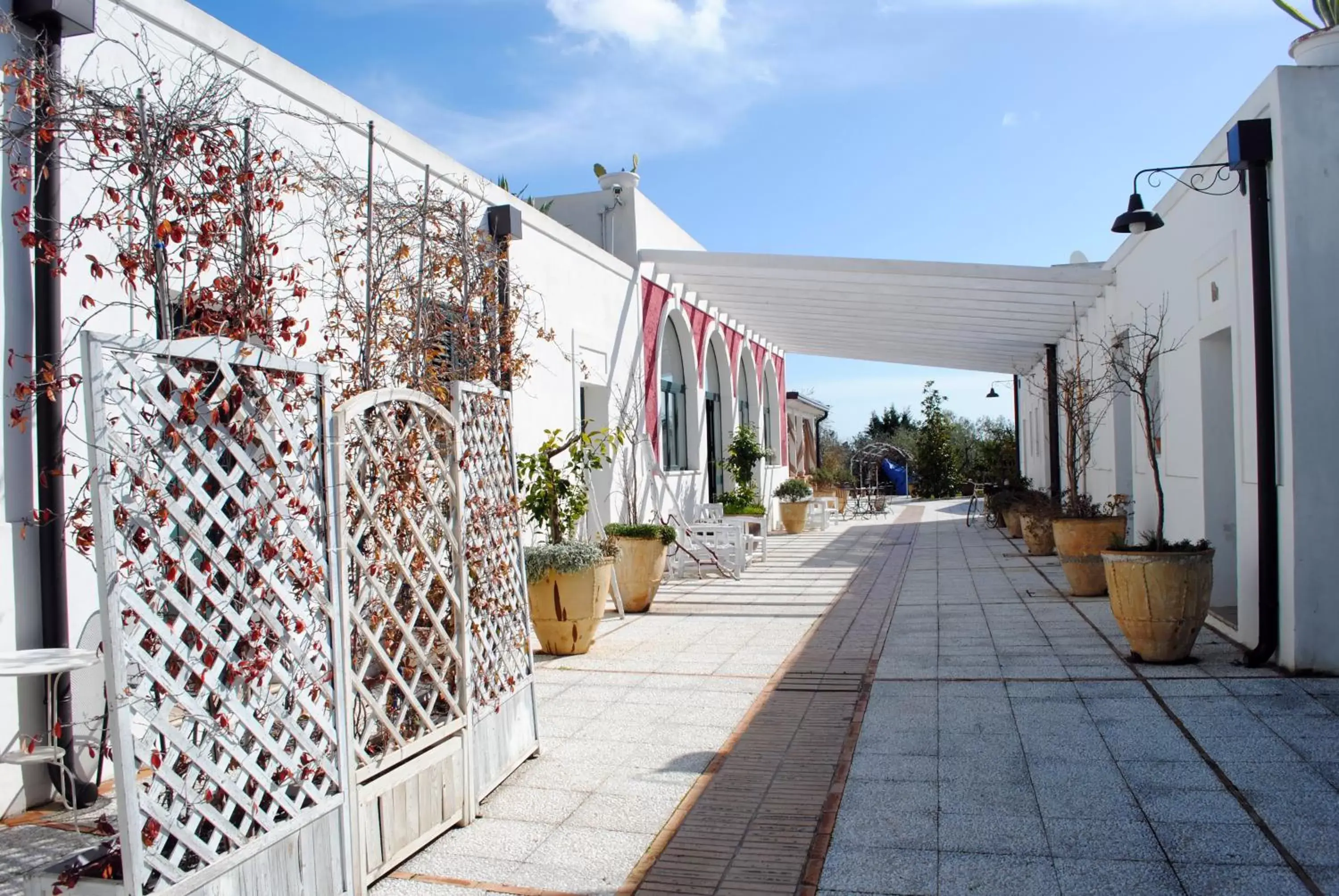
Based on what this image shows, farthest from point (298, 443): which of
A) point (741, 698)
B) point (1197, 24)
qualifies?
point (1197, 24)

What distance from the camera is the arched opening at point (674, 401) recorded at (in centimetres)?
1283

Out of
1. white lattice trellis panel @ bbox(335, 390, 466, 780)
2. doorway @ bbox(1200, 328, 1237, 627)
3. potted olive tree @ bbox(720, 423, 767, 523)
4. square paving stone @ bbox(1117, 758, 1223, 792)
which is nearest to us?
white lattice trellis panel @ bbox(335, 390, 466, 780)

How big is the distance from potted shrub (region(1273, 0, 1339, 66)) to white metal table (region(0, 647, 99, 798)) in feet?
20.1

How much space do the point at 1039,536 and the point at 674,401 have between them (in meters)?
4.83

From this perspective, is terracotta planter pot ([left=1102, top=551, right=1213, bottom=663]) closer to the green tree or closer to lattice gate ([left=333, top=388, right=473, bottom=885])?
lattice gate ([left=333, top=388, right=473, bottom=885])

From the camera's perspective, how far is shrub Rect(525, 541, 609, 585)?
6.15 m

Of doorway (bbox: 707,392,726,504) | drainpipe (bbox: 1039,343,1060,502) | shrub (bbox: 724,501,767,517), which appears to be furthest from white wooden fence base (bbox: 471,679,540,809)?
doorway (bbox: 707,392,726,504)

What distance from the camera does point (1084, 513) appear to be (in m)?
8.88

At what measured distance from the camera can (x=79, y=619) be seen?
3.80 meters

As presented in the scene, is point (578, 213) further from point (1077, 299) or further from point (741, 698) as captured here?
point (741, 698)

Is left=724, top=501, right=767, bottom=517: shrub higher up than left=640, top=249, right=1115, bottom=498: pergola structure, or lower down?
lower down

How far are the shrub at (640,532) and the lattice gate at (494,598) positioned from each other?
3.67 metres

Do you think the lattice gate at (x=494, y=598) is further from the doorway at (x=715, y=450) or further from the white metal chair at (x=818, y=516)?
the white metal chair at (x=818, y=516)

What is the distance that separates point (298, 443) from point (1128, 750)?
3329mm
